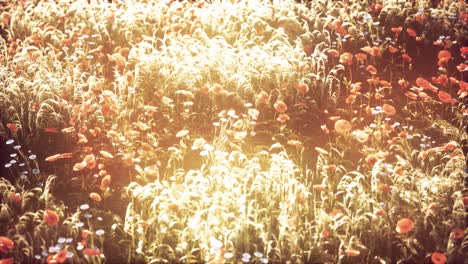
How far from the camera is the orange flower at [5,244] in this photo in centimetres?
263

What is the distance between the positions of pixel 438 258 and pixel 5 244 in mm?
2415

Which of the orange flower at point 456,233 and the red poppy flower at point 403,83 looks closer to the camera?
the orange flower at point 456,233

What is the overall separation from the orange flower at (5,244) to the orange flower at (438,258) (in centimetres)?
232

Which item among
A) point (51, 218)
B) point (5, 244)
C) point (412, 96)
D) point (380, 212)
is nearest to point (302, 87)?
point (412, 96)

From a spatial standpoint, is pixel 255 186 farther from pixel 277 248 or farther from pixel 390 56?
pixel 390 56

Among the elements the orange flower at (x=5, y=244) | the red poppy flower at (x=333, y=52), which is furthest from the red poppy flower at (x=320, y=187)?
the orange flower at (x=5, y=244)

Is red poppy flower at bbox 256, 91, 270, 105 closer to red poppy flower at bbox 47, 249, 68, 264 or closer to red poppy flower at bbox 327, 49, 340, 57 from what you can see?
Answer: red poppy flower at bbox 327, 49, 340, 57

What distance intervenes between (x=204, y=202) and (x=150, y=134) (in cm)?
101

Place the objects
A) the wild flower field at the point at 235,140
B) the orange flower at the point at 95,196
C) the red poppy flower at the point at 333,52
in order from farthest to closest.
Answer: the red poppy flower at the point at 333,52 < the orange flower at the point at 95,196 < the wild flower field at the point at 235,140

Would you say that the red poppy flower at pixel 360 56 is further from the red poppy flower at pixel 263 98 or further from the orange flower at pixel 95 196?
the orange flower at pixel 95 196

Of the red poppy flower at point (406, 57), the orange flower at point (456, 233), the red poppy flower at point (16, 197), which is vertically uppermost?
the red poppy flower at point (406, 57)

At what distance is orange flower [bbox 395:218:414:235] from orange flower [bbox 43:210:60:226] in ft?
6.47

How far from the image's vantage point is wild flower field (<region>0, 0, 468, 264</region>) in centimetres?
279

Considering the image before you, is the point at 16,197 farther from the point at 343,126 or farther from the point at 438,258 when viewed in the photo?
the point at 438,258
